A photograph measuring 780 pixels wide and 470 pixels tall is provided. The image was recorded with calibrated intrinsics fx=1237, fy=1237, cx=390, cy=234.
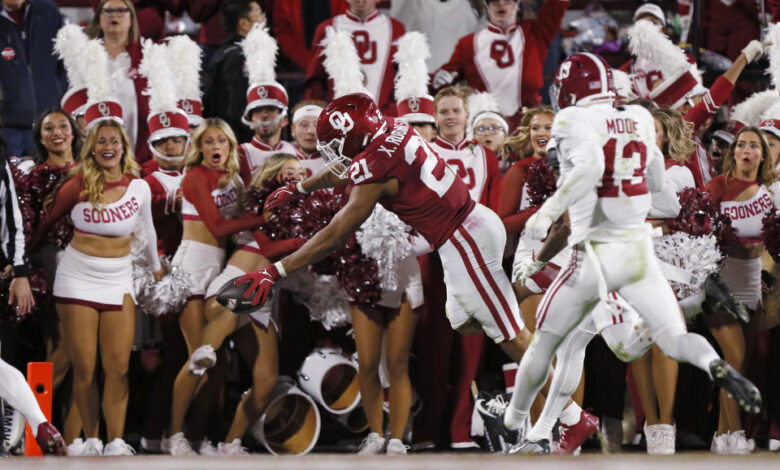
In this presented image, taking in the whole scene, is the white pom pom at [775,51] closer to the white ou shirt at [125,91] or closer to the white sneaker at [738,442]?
the white sneaker at [738,442]

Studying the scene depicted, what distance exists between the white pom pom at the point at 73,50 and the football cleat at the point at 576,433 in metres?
4.08

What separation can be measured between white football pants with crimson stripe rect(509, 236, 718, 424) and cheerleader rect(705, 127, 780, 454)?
76.6 inches

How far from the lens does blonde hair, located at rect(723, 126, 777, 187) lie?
7.00 meters

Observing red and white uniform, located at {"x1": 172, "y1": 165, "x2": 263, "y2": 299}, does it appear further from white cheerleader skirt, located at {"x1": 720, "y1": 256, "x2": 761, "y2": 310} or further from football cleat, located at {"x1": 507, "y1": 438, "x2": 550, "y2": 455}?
white cheerleader skirt, located at {"x1": 720, "y1": 256, "x2": 761, "y2": 310}

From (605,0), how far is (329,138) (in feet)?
15.5

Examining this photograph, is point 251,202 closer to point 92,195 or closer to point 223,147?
point 223,147

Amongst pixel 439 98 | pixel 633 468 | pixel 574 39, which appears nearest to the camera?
pixel 633 468

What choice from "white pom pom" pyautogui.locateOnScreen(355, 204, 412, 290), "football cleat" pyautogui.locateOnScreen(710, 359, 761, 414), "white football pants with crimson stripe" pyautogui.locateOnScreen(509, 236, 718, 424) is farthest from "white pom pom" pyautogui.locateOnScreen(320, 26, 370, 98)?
"football cleat" pyautogui.locateOnScreen(710, 359, 761, 414)

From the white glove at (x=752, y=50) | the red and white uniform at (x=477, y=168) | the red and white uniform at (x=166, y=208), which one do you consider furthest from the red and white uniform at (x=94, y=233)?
the white glove at (x=752, y=50)

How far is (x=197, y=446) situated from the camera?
705cm

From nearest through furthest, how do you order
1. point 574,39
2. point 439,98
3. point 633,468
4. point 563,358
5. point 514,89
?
point 633,468 < point 563,358 < point 439,98 < point 514,89 < point 574,39

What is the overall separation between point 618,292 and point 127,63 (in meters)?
4.31

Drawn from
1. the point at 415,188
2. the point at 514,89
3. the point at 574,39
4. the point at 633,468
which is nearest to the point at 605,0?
the point at 574,39

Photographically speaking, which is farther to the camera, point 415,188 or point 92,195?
point 92,195
